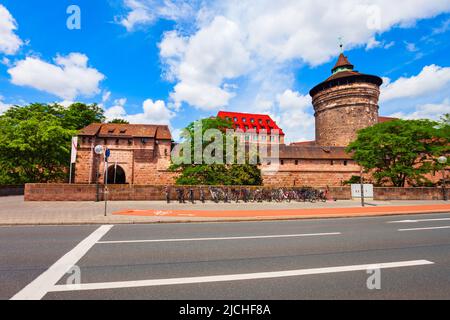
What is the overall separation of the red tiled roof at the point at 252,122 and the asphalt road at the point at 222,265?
62.4 meters

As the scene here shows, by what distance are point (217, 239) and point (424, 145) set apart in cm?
2943

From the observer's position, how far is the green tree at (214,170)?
22.6 meters

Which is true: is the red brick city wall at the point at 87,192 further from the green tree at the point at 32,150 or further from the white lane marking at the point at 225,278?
the white lane marking at the point at 225,278

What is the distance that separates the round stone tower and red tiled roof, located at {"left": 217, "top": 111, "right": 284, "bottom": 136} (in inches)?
839

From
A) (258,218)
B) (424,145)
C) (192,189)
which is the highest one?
(424,145)

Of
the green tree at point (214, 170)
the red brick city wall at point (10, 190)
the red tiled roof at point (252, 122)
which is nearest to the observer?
the red brick city wall at point (10, 190)

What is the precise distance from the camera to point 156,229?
7.91 metres

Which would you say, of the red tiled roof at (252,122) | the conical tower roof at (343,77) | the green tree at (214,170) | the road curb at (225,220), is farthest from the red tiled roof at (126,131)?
the conical tower roof at (343,77)

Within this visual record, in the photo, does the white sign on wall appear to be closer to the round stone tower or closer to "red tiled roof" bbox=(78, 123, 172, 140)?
the round stone tower

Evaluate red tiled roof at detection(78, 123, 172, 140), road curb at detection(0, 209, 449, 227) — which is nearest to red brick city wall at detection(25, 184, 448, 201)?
road curb at detection(0, 209, 449, 227)

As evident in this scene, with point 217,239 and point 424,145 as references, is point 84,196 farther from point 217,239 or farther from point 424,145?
point 424,145

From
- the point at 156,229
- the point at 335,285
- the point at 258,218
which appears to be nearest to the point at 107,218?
the point at 156,229

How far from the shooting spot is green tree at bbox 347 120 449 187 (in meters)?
23.7
